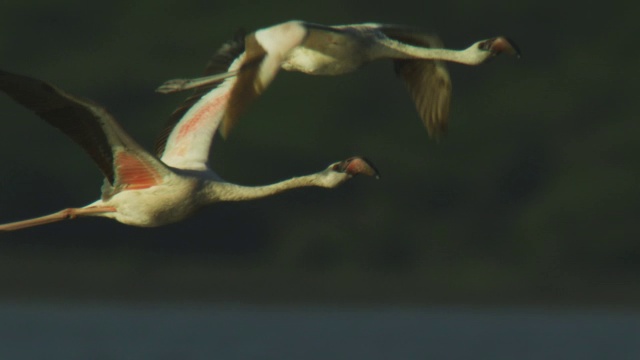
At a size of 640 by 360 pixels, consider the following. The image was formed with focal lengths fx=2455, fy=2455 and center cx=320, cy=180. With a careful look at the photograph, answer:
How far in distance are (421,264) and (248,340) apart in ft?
19.5

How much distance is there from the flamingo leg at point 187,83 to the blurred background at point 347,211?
21.3 m

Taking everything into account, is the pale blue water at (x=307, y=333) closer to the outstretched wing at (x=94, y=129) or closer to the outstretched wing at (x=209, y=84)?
the outstretched wing at (x=209, y=84)

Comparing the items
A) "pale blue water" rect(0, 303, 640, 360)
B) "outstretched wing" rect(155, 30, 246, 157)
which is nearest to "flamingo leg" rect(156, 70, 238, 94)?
"outstretched wing" rect(155, 30, 246, 157)

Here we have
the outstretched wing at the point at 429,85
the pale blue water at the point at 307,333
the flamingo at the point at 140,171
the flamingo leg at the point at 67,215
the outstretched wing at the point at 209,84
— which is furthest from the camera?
the pale blue water at the point at 307,333

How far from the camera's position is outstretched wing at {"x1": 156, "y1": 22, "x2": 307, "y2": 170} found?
16812mm

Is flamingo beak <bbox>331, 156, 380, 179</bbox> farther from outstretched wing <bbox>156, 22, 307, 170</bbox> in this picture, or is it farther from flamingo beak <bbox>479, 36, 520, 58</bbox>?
flamingo beak <bbox>479, 36, 520, 58</bbox>

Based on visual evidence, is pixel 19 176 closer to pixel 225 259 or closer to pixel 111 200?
pixel 225 259

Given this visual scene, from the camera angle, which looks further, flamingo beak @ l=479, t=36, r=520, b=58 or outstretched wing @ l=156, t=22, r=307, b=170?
flamingo beak @ l=479, t=36, r=520, b=58

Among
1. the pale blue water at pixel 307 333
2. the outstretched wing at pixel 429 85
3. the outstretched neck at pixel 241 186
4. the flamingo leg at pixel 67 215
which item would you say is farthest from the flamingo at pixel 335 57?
the pale blue water at pixel 307 333

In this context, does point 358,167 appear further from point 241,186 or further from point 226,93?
point 226,93

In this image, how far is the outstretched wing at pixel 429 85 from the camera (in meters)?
18.7

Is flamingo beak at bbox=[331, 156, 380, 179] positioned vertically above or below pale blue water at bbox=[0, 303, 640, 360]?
above

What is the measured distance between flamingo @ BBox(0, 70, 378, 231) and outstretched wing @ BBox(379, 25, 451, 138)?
1.89 meters

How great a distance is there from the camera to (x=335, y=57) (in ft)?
57.3
